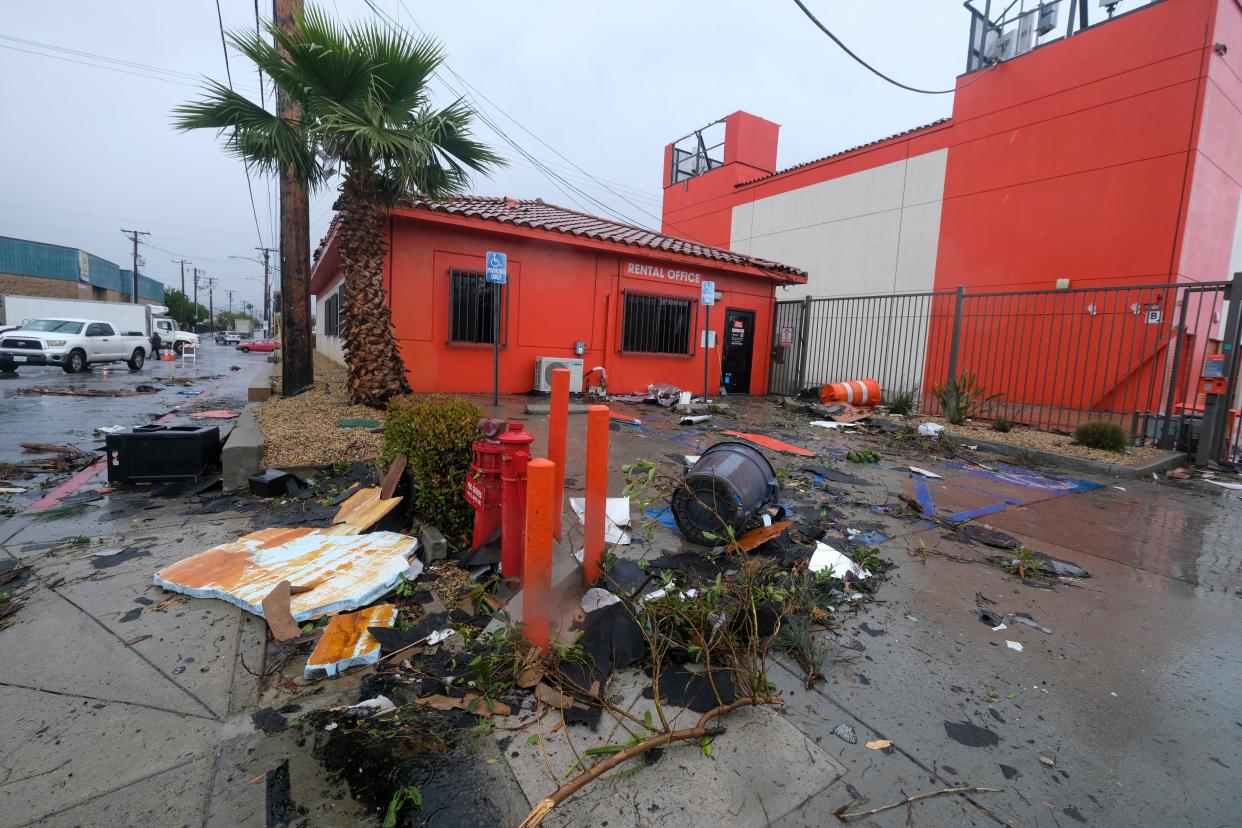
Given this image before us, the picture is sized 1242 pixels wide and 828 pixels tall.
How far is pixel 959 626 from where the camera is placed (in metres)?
2.99

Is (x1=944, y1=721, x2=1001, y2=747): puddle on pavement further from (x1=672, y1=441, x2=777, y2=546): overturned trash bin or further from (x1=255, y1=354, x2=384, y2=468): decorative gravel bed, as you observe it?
(x1=255, y1=354, x2=384, y2=468): decorative gravel bed

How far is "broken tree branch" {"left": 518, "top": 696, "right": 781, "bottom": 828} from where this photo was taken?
1715mm

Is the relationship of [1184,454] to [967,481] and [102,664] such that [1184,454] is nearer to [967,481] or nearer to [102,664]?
[967,481]

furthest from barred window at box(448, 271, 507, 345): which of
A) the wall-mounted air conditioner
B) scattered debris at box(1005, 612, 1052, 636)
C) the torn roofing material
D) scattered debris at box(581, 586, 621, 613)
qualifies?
scattered debris at box(1005, 612, 1052, 636)

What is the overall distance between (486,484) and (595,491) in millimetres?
821

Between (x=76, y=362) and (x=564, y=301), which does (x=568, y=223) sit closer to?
(x=564, y=301)

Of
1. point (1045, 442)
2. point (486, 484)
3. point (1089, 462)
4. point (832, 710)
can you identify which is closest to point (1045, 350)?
point (1045, 442)

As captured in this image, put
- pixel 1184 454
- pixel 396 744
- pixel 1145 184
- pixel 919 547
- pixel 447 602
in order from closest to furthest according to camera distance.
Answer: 1. pixel 396 744
2. pixel 447 602
3. pixel 919 547
4. pixel 1184 454
5. pixel 1145 184

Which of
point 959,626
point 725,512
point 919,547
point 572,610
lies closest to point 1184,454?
point 919,547

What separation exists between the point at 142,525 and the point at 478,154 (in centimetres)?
641

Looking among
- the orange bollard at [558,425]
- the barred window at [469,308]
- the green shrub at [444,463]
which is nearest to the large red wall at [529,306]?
the barred window at [469,308]

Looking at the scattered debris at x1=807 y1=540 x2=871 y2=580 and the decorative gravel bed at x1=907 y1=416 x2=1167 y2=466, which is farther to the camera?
the decorative gravel bed at x1=907 y1=416 x2=1167 y2=466

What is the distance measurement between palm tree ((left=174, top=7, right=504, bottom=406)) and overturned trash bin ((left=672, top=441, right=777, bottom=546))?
5600 millimetres

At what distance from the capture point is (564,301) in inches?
447
